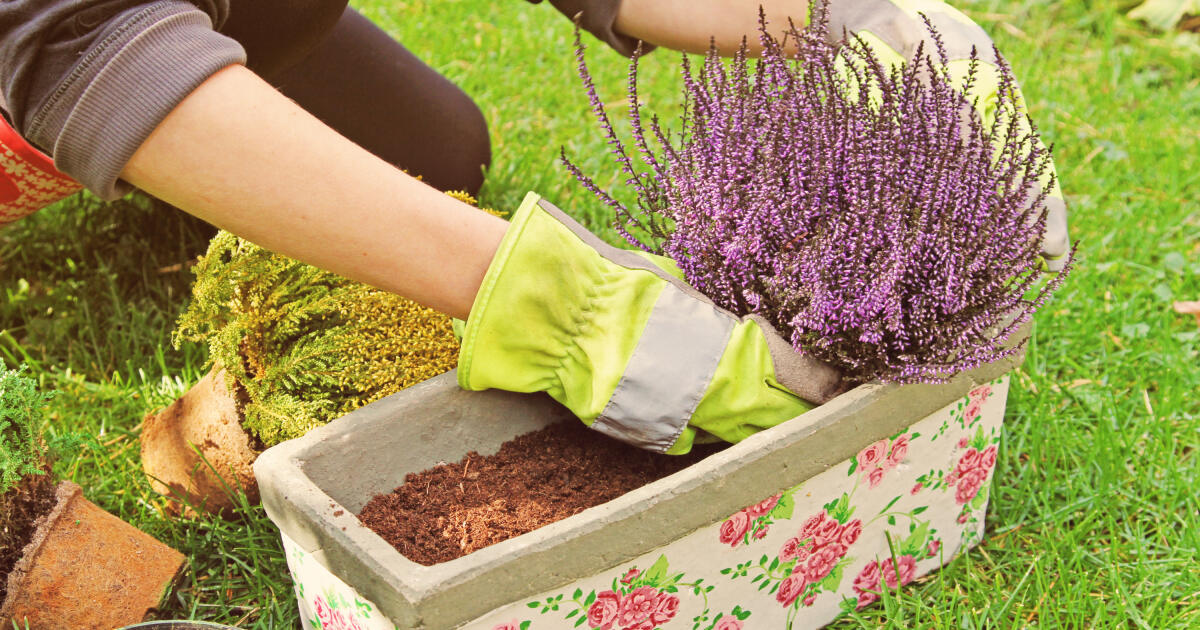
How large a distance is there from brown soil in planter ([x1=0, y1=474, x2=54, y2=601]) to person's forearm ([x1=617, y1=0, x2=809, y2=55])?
1184 millimetres

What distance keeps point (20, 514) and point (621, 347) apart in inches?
31.7

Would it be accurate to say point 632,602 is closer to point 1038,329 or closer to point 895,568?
point 895,568

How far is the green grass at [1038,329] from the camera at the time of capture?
1.61 meters

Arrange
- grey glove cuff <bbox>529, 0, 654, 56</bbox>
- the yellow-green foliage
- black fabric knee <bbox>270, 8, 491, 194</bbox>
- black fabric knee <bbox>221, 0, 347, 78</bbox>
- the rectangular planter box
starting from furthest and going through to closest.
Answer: black fabric knee <bbox>270, 8, 491, 194</bbox>
grey glove cuff <bbox>529, 0, 654, 56</bbox>
black fabric knee <bbox>221, 0, 347, 78</bbox>
the yellow-green foliage
the rectangular planter box

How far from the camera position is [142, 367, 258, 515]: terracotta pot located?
162 cm

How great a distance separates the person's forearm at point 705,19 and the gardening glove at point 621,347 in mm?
668

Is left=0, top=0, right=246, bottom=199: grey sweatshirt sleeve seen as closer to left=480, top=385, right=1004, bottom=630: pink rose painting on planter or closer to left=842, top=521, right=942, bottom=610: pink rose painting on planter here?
left=480, top=385, right=1004, bottom=630: pink rose painting on planter

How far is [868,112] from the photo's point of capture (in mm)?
1415

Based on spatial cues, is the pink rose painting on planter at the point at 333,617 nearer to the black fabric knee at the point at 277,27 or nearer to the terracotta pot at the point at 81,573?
the terracotta pot at the point at 81,573

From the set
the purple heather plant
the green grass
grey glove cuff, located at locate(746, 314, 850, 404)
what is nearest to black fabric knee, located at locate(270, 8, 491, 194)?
the green grass

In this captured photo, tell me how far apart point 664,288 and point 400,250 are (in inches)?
13.1

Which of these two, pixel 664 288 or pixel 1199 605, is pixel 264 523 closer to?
pixel 664 288

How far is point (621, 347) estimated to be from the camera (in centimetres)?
134

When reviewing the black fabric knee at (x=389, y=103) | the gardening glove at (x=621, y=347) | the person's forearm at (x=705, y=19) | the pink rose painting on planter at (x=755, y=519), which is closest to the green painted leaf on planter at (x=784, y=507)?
the pink rose painting on planter at (x=755, y=519)
